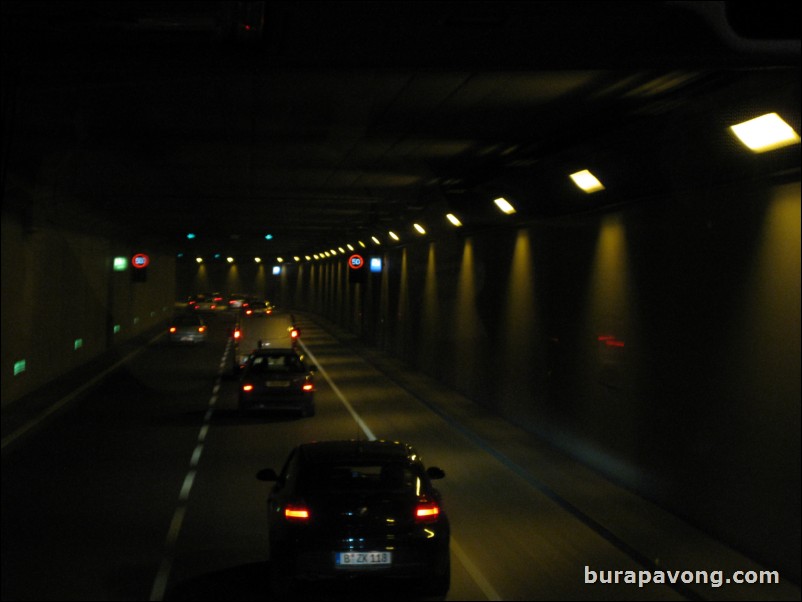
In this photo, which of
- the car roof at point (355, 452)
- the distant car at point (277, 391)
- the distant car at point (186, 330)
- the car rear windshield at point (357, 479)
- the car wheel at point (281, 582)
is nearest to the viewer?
the car wheel at point (281, 582)

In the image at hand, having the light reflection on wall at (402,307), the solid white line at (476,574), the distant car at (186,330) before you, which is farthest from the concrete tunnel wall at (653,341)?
the distant car at (186,330)

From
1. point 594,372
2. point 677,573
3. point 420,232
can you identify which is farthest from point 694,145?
point 420,232

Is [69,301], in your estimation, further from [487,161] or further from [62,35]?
[62,35]

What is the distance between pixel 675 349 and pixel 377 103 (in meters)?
5.00

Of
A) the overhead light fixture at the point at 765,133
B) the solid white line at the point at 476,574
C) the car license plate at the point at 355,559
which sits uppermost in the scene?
the overhead light fixture at the point at 765,133

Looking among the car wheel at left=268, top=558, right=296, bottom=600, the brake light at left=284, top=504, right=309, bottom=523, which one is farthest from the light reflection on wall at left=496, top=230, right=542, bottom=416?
the car wheel at left=268, top=558, right=296, bottom=600

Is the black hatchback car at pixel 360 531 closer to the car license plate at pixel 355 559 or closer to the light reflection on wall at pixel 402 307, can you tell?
the car license plate at pixel 355 559

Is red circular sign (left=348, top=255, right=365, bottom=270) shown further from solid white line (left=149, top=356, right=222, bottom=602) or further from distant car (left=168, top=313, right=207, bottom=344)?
solid white line (left=149, top=356, right=222, bottom=602)

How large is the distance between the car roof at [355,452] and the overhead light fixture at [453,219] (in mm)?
16657

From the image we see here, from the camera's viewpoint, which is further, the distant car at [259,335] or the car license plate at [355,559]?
the distant car at [259,335]

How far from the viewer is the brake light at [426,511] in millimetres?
8914

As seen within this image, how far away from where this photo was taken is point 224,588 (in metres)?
9.41
